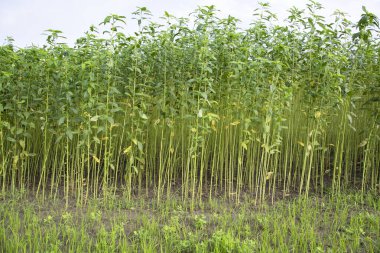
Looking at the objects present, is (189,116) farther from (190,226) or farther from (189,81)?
(190,226)

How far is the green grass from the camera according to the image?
14.0 ft

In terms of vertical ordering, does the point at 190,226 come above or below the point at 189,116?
below

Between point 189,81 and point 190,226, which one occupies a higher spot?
point 189,81

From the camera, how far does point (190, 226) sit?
482 centimetres

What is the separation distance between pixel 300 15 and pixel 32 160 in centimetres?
442

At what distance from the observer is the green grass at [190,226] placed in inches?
167

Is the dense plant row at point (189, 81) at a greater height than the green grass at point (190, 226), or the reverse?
the dense plant row at point (189, 81)

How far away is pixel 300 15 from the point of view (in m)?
6.09

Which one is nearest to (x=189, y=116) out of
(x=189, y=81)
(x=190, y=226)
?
(x=189, y=81)

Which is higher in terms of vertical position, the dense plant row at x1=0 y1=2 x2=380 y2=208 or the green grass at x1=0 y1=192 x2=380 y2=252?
the dense plant row at x1=0 y1=2 x2=380 y2=208

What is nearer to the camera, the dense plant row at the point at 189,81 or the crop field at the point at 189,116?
the crop field at the point at 189,116

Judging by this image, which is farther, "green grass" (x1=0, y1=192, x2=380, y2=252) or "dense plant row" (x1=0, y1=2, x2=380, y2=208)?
"dense plant row" (x1=0, y1=2, x2=380, y2=208)

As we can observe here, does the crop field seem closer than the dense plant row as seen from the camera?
Yes

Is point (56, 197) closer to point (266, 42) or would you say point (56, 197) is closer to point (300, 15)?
point (266, 42)
